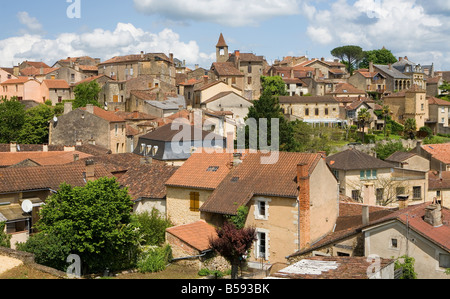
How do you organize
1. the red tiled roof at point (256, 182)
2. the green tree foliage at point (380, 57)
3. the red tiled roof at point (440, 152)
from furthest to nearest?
the green tree foliage at point (380, 57) < the red tiled roof at point (440, 152) < the red tiled roof at point (256, 182)

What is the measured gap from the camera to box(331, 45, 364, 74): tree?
12662 cm

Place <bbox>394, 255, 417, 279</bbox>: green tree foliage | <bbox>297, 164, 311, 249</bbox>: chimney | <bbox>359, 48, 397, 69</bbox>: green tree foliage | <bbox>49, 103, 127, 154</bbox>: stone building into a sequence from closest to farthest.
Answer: <bbox>394, 255, 417, 279</bbox>: green tree foliage
<bbox>297, 164, 311, 249</bbox>: chimney
<bbox>49, 103, 127, 154</bbox>: stone building
<bbox>359, 48, 397, 69</bbox>: green tree foliage

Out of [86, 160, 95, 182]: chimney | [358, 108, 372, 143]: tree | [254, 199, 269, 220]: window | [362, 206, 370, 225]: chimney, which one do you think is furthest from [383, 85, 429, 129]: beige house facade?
[362, 206, 370, 225]: chimney

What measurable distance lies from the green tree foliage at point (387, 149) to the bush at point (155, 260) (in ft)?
122

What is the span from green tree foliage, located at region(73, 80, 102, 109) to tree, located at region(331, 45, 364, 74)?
245 feet

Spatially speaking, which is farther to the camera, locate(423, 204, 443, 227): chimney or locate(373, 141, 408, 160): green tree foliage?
locate(373, 141, 408, 160): green tree foliage

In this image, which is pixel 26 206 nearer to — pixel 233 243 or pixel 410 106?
pixel 233 243

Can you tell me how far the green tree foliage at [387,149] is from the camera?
57.3m

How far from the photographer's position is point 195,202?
92.5 feet

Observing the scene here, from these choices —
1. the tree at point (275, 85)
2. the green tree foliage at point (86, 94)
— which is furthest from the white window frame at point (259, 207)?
the tree at point (275, 85)

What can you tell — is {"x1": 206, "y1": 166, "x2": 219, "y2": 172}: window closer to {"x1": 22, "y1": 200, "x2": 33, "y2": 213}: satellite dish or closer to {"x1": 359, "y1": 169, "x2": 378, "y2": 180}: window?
{"x1": 22, "y1": 200, "x2": 33, "y2": 213}: satellite dish

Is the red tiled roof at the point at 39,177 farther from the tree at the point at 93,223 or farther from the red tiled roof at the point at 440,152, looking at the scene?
the red tiled roof at the point at 440,152

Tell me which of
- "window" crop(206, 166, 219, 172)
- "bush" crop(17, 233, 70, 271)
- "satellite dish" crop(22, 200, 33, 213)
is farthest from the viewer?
"window" crop(206, 166, 219, 172)

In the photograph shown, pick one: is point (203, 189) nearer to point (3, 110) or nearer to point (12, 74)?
point (3, 110)
